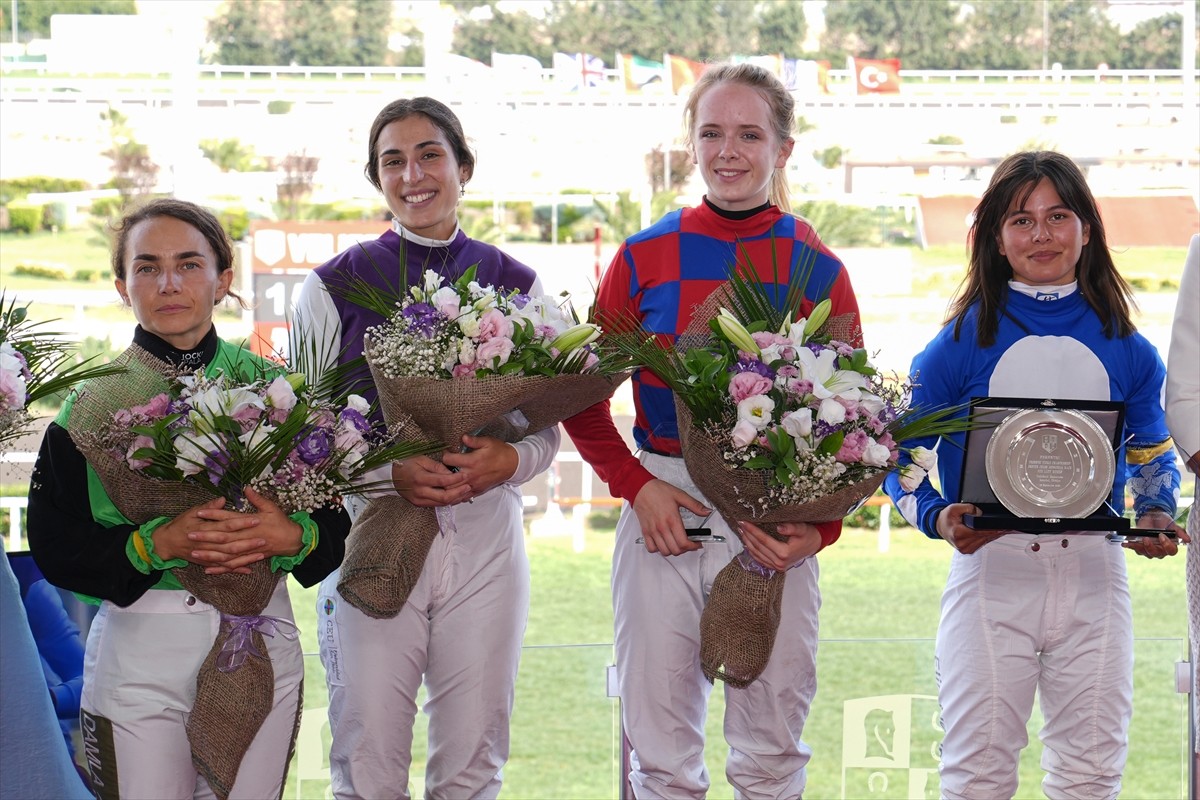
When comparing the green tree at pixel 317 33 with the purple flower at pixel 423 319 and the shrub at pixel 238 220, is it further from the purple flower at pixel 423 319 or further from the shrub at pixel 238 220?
the purple flower at pixel 423 319

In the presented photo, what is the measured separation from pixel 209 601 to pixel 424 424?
479mm

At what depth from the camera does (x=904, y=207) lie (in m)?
13.3

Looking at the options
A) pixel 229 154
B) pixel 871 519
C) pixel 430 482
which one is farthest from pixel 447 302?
pixel 229 154

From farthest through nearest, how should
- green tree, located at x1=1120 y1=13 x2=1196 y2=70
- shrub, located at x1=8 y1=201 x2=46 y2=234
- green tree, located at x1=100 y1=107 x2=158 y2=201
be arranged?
green tree, located at x1=100 y1=107 x2=158 y2=201
shrub, located at x1=8 y1=201 x2=46 y2=234
green tree, located at x1=1120 y1=13 x2=1196 y2=70

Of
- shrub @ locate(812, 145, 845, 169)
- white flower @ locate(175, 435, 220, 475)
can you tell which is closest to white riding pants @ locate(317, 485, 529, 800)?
white flower @ locate(175, 435, 220, 475)

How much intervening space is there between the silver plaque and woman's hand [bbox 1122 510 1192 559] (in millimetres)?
122

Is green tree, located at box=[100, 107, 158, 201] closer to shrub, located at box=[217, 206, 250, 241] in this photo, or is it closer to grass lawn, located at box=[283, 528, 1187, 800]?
shrub, located at box=[217, 206, 250, 241]

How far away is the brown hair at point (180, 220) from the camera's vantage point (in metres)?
2.38

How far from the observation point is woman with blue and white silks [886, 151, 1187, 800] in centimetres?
249

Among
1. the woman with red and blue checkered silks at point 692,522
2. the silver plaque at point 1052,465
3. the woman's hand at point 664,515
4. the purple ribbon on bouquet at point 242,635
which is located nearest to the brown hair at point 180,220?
the purple ribbon on bouquet at point 242,635

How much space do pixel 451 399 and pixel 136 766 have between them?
796 mm

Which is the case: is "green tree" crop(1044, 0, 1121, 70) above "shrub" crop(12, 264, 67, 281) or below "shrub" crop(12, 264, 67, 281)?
above

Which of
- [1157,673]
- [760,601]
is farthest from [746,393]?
Answer: [1157,673]

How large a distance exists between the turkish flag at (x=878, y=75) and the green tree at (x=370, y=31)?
417cm
